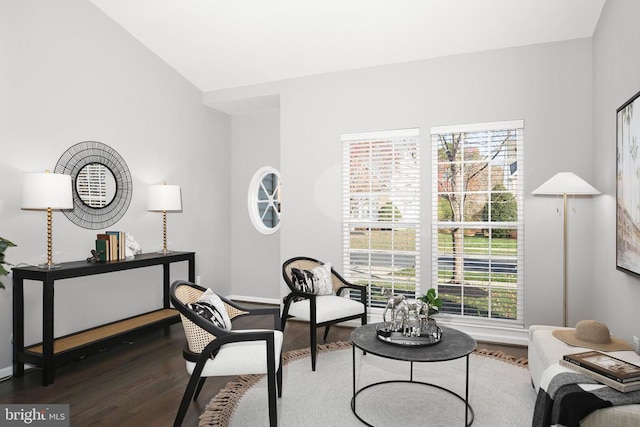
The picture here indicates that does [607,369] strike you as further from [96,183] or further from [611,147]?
[96,183]

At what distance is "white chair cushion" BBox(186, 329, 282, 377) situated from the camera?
93.0 inches

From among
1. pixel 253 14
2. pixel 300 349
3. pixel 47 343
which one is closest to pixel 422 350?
pixel 300 349

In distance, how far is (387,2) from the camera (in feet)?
12.0

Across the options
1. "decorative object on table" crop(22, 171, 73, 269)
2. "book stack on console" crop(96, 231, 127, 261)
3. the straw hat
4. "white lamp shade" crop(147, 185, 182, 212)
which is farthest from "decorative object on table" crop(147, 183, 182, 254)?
the straw hat

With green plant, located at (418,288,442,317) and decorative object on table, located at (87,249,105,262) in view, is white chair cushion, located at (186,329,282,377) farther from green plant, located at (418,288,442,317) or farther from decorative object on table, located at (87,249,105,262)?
decorative object on table, located at (87,249,105,262)

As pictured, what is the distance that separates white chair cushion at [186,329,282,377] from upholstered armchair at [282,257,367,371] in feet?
2.83

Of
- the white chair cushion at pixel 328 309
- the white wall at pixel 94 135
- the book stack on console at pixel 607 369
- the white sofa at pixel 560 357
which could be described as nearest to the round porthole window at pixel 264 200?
the white wall at pixel 94 135

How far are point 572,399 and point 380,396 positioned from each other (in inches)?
51.3

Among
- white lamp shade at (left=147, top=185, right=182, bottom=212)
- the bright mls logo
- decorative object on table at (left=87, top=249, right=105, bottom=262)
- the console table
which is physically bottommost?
the bright mls logo

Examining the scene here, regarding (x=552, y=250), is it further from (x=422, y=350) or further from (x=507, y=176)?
(x=422, y=350)

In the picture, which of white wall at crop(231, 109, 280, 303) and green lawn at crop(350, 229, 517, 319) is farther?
white wall at crop(231, 109, 280, 303)

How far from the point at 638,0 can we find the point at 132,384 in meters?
4.28

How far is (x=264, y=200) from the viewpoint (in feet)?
19.7

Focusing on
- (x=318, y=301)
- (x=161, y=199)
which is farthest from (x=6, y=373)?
(x=318, y=301)
